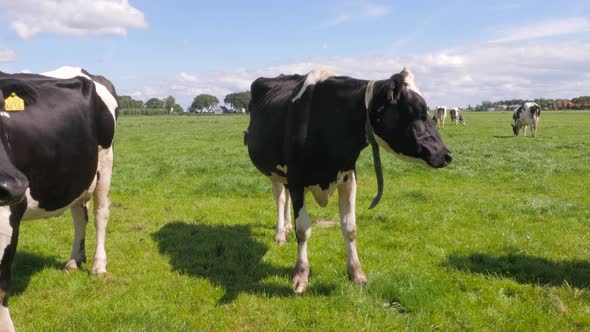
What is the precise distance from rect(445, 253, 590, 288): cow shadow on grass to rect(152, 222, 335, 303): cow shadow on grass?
7.33 feet

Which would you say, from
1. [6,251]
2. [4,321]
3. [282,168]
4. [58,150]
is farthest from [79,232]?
[282,168]

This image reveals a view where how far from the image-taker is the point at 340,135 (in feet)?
16.0

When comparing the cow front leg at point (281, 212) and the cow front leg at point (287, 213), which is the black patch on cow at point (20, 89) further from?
the cow front leg at point (287, 213)

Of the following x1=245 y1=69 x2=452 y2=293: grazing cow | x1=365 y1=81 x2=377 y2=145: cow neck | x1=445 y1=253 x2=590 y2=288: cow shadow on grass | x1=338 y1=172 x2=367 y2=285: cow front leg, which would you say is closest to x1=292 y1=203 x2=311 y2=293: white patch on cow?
x1=245 y1=69 x2=452 y2=293: grazing cow

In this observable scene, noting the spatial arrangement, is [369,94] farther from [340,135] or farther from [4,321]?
[4,321]

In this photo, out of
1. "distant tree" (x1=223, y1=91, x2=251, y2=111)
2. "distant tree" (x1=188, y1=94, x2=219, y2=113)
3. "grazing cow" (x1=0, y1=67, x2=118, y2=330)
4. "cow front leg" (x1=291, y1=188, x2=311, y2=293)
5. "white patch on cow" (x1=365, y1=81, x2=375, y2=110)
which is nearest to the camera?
"grazing cow" (x1=0, y1=67, x2=118, y2=330)

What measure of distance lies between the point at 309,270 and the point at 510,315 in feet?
7.87

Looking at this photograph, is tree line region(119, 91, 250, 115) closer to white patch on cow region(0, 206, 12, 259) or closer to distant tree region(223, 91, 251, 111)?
Result: distant tree region(223, 91, 251, 111)

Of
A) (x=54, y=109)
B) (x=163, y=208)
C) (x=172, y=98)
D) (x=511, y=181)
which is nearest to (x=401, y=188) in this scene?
(x=511, y=181)

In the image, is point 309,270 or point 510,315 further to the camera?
point 309,270

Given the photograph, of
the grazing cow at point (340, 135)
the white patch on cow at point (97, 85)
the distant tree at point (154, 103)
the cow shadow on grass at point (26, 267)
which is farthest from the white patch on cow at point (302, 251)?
the distant tree at point (154, 103)

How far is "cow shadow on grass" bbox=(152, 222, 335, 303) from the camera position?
17.4ft

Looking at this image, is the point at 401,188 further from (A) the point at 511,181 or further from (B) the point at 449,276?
(B) the point at 449,276

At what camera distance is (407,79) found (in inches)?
180
